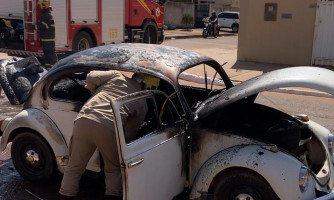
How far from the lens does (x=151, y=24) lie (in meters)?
18.4

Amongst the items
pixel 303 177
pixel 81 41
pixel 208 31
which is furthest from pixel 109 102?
pixel 208 31

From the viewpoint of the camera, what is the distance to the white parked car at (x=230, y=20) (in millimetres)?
37844

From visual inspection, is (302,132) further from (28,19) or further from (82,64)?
(28,19)

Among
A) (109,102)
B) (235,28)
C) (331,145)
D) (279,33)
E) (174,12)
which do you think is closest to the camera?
(109,102)

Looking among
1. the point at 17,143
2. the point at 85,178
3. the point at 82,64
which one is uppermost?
the point at 82,64

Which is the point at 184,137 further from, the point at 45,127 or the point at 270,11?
the point at 270,11

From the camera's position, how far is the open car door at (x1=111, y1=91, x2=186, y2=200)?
344 cm

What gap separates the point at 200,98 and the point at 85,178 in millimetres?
1526

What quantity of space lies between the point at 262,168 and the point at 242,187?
246 mm

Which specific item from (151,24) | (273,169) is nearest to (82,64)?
(273,169)

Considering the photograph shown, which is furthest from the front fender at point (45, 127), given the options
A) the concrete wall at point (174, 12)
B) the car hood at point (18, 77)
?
the concrete wall at point (174, 12)

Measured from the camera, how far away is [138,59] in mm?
4328

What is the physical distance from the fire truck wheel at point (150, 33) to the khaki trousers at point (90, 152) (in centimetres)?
1422

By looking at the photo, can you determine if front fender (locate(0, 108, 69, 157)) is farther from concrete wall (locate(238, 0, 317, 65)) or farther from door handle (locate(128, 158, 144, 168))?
concrete wall (locate(238, 0, 317, 65))
